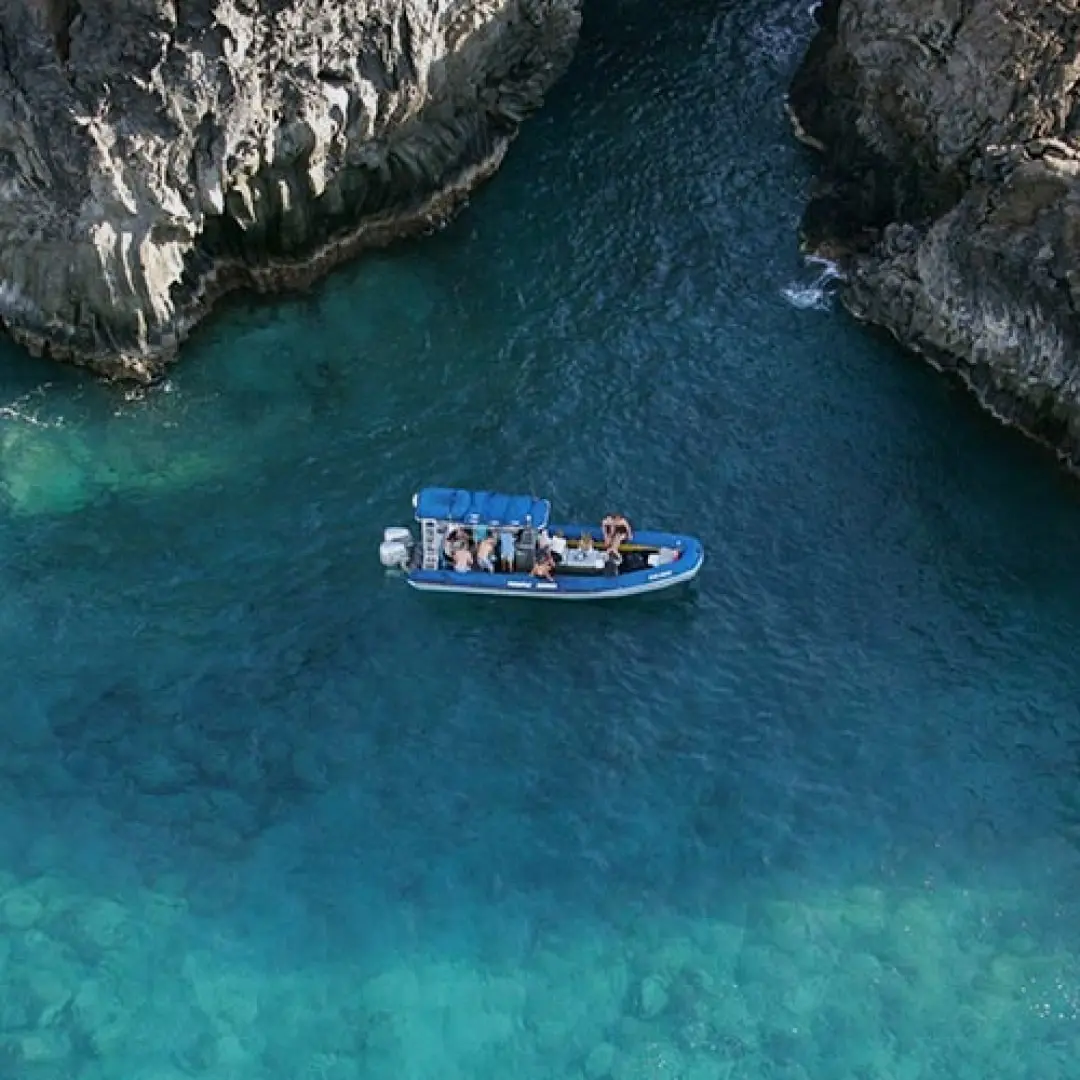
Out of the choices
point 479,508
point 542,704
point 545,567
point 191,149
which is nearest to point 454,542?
point 479,508

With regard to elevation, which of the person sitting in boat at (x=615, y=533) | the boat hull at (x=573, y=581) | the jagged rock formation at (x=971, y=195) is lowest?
the boat hull at (x=573, y=581)

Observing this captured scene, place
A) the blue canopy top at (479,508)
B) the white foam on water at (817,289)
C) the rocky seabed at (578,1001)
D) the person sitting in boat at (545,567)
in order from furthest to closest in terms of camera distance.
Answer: the white foam on water at (817,289) < the blue canopy top at (479,508) < the person sitting in boat at (545,567) < the rocky seabed at (578,1001)

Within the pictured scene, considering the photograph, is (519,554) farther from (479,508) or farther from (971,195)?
(971,195)

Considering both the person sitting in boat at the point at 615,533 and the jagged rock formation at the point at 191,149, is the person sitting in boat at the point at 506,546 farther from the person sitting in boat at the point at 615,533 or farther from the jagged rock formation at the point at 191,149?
the jagged rock formation at the point at 191,149

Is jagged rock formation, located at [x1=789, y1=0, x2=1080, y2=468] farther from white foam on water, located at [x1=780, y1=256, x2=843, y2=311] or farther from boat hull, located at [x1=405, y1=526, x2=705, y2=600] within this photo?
boat hull, located at [x1=405, y1=526, x2=705, y2=600]

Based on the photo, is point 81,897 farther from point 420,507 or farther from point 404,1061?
point 420,507

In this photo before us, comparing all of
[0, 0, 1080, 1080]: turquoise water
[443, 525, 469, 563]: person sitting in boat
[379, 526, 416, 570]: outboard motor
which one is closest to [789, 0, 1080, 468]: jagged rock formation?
[0, 0, 1080, 1080]: turquoise water

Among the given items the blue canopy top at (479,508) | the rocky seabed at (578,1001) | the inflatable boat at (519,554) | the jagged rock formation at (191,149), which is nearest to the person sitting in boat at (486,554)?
the inflatable boat at (519,554)
